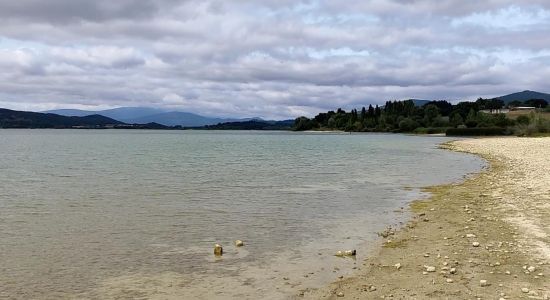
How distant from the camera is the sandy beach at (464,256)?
434 inches

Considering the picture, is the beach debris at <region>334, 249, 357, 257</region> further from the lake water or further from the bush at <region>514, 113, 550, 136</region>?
the bush at <region>514, 113, 550, 136</region>

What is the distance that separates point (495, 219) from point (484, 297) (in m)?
9.25

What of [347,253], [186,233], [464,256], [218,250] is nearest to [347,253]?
[347,253]

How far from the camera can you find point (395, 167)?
164ft

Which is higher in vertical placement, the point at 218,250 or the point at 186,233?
the point at 218,250

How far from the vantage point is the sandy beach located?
1103 cm

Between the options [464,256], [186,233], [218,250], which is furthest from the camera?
[186,233]

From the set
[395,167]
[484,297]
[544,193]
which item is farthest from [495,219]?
[395,167]

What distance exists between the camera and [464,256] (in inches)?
540

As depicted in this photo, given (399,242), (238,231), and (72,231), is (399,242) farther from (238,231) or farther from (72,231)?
(72,231)

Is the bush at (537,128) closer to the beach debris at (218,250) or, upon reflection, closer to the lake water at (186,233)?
the lake water at (186,233)

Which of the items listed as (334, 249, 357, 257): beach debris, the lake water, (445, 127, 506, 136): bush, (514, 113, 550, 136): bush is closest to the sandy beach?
(334, 249, 357, 257): beach debris

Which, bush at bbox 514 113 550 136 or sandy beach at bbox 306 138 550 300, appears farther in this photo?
bush at bbox 514 113 550 136

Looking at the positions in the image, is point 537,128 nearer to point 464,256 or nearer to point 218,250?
point 464,256
